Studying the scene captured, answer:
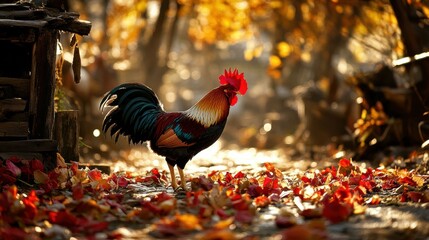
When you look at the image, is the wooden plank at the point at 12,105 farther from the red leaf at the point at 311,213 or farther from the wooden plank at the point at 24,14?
the red leaf at the point at 311,213

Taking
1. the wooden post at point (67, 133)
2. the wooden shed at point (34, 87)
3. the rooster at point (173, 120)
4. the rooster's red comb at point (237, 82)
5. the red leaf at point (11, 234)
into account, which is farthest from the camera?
the wooden post at point (67, 133)

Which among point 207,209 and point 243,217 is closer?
point 243,217

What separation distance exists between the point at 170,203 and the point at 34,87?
10.7ft

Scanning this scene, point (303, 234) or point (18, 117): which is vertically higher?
point (18, 117)

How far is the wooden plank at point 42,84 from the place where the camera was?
342 inches

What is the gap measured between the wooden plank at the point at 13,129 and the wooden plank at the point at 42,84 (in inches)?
3.6

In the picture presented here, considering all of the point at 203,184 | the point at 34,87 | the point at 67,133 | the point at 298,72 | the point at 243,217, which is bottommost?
the point at 243,217

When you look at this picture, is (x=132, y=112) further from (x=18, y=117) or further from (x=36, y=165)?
(x=18, y=117)

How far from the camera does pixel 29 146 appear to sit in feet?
28.3

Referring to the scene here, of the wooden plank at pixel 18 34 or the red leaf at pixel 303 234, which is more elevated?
the wooden plank at pixel 18 34

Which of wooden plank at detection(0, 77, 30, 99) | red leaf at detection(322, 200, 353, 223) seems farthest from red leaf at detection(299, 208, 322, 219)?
wooden plank at detection(0, 77, 30, 99)

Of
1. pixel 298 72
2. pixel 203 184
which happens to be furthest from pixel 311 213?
pixel 298 72

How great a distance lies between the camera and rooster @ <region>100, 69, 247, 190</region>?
26.6ft

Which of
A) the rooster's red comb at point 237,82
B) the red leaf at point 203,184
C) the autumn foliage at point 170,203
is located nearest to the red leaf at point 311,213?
the autumn foliage at point 170,203
